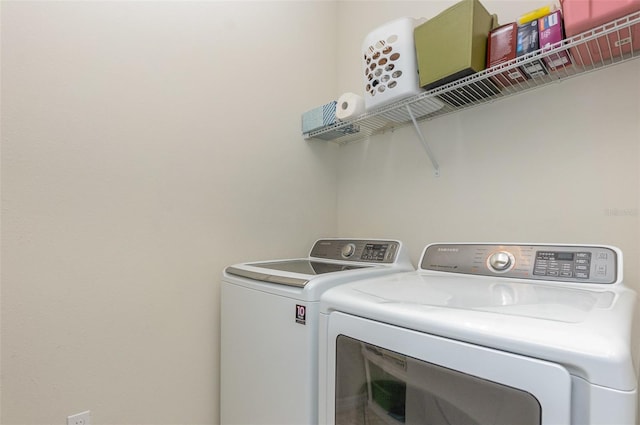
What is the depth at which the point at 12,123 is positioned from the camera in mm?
1066

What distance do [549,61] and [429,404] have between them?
115cm

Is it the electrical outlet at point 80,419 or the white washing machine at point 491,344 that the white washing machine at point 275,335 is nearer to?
the white washing machine at point 491,344

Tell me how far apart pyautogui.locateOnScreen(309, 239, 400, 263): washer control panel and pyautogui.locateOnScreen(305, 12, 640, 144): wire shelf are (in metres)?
0.60

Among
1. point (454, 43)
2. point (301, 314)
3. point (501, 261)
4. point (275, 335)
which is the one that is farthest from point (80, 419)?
point (454, 43)

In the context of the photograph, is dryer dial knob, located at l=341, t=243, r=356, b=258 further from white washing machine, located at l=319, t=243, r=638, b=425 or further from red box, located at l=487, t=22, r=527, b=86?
red box, located at l=487, t=22, r=527, b=86

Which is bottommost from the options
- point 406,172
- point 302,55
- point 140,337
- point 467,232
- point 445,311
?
point 140,337

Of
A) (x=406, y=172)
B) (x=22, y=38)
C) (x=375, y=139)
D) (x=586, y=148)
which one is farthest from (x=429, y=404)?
(x=22, y=38)

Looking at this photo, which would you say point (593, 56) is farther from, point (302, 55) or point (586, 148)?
point (302, 55)

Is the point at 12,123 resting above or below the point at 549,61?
below

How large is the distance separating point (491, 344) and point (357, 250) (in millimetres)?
1017

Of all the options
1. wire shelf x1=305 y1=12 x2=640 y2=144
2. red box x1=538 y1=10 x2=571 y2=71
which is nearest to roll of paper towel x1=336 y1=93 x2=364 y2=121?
wire shelf x1=305 y1=12 x2=640 y2=144

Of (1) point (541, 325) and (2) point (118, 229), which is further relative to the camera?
(2) point (118, 229)

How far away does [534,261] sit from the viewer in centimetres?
112

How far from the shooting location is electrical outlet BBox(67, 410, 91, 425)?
115 cm
